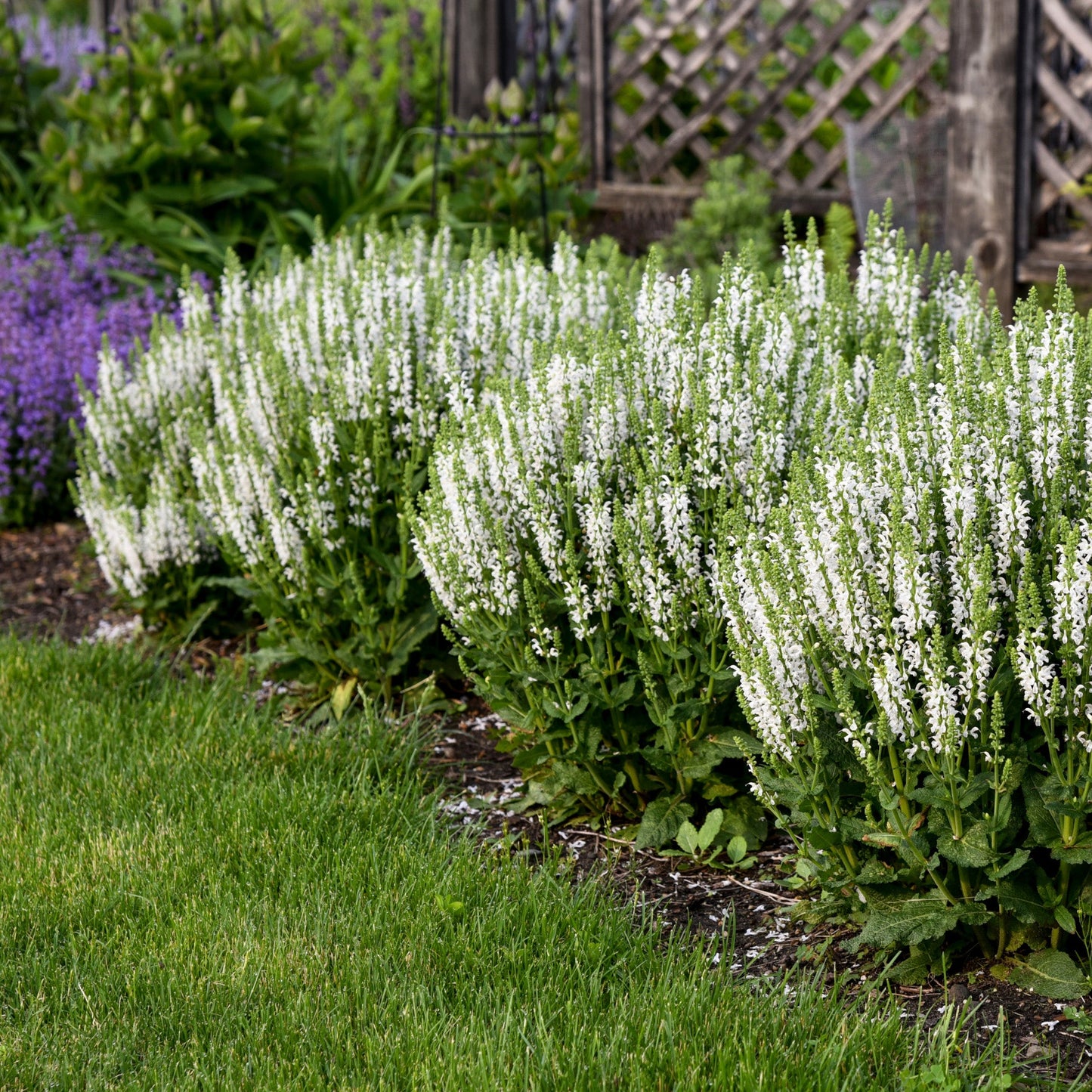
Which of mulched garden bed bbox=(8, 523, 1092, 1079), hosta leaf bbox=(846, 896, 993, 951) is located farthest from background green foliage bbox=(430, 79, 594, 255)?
hosta leaf bbox=(846, 896, 993, 951)

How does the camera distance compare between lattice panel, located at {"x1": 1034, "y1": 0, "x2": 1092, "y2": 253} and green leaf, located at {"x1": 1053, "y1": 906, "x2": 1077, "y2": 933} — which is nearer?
green leaf, located at {"x1": 1053, "y1": 906, "x2": 1077, "y2": 933}

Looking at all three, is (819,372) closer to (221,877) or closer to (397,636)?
(397,636)

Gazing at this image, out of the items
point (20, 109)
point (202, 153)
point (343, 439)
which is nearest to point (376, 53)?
point (20, 109)

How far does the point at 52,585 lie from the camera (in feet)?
19.2

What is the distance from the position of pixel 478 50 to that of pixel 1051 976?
275 inches

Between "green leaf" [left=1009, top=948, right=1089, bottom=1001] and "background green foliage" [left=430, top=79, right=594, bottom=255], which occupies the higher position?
"background green foliage" [left=430, top=79, right=594, bottom=255]

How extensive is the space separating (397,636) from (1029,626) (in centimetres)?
208

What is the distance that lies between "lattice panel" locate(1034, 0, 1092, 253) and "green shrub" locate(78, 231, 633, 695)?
10.3 feet

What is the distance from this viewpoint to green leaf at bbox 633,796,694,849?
340 centimetres

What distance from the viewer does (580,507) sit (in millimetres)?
3348

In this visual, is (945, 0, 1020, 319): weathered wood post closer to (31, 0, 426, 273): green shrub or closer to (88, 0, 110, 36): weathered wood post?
(31, 0, 426, 273): green shrub

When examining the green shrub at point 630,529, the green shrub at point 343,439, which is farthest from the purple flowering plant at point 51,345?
the green shrub at point 630,529

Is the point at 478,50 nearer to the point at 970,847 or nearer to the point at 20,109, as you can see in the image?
the point at 20,109

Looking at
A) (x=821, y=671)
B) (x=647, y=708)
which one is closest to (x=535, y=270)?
(x=647, y=708)
